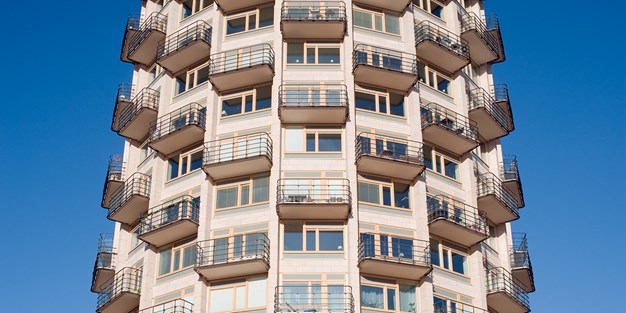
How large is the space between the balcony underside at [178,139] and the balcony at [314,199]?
7341 mm

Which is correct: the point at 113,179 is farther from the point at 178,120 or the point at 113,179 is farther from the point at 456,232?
the point at 456,232

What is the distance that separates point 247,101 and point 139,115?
30.1ft

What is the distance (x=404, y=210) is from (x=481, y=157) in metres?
12.4

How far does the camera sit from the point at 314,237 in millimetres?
56219

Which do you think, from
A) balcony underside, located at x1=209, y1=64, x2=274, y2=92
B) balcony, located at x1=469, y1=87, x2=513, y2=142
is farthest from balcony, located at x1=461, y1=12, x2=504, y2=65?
balcony underside, located at x1=209, y1=64, x2=274, y2=92

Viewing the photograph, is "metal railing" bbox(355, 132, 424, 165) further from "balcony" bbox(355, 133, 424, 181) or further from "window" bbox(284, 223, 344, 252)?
"window" bbox(284, 223, 344, 252)

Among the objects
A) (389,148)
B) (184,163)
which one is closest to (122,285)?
(184,163)

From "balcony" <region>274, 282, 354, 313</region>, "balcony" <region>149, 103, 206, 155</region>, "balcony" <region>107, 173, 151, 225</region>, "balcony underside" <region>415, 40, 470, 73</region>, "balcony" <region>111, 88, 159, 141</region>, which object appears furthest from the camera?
"balcony" <region>111, 88, 159, 141</region>

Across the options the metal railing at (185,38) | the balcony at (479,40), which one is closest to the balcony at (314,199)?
the metal railing at (185,38)

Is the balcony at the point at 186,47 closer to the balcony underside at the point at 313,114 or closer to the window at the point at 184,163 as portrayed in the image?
the window at the point at 184,163

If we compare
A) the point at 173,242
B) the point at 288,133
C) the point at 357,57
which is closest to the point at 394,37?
the point at 357,57

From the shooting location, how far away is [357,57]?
61.4 m

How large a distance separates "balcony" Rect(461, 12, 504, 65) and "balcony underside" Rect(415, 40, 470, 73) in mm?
2653

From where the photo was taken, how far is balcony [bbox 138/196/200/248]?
190 feet
